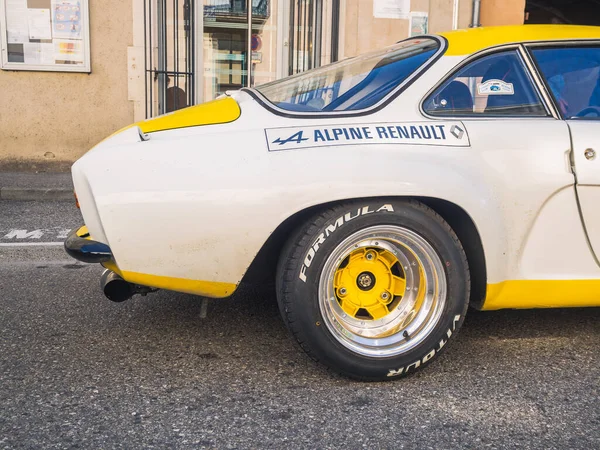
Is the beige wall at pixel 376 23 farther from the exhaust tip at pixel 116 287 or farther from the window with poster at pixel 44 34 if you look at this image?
the exhaust tip at pixel 116 287

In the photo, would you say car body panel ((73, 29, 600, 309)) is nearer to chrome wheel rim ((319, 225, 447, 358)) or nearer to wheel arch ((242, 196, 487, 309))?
wheel arch ((242, 196, 487, 309))

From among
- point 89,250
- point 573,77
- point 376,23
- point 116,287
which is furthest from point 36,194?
point 573,77

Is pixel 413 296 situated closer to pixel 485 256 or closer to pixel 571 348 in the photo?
pixel 485 256

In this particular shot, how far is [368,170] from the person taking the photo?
2.84m

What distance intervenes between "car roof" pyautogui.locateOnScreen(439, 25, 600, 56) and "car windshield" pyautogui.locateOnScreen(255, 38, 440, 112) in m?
0.10

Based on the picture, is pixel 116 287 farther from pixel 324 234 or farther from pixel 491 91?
pixel 491 91

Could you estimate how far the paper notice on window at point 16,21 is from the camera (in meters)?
10.1

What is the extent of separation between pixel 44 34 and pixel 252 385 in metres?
8.70

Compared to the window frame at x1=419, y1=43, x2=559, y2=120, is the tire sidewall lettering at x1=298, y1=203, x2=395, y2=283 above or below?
below

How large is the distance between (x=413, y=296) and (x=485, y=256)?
1.11 ft

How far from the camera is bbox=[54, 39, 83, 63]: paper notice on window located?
1030cm

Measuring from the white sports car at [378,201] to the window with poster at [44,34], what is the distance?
308 inches

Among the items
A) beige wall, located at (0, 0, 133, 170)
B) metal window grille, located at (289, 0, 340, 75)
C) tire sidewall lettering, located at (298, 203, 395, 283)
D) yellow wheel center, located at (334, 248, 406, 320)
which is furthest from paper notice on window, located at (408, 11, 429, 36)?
tire sidewall lettering, located at (298, 203, 395, 283)

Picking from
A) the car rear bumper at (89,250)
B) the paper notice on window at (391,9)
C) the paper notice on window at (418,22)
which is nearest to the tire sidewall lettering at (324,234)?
the car rear bumper at (89,250)
